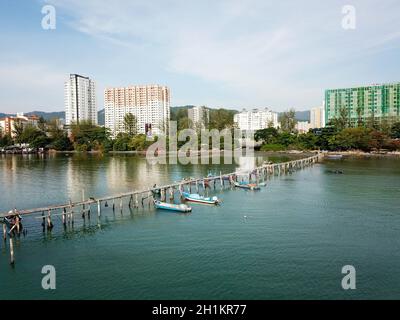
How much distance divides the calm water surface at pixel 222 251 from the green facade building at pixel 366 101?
11062 cm

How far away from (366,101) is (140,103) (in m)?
101

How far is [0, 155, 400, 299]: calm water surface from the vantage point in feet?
63.1

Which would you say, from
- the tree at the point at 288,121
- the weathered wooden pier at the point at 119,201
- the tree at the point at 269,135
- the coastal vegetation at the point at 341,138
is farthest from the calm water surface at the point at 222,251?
the tree at the point at 288,121

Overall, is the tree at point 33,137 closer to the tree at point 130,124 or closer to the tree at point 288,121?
the tree at point 130,124

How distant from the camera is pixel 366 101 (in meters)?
147

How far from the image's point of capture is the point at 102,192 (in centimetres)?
4481

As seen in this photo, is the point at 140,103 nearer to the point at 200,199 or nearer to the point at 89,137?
the point at 89,137

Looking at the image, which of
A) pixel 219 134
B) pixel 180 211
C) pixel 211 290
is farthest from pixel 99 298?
pixel 219 134

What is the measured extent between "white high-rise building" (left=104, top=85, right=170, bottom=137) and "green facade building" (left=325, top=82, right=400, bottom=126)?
74.5 meters

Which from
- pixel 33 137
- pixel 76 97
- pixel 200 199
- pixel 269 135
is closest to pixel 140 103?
pixel 76 97

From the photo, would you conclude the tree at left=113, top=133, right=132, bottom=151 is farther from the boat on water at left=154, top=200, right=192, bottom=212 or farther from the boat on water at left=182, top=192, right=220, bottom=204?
the boat on water at left=154, top=200, right=192, bottom=212

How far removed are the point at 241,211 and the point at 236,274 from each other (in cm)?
1489

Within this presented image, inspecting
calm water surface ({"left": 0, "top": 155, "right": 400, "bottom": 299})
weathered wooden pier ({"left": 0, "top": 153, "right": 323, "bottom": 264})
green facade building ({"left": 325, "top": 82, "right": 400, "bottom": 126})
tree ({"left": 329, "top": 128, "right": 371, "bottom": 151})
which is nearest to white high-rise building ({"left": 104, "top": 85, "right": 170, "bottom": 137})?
green facade building ({"left": 325, "top": 82, "right": 400, "bottom": 126})
